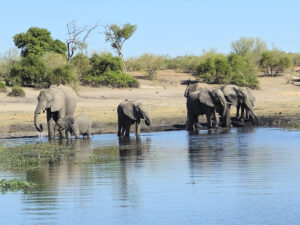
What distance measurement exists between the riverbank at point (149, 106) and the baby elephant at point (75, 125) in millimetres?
2668

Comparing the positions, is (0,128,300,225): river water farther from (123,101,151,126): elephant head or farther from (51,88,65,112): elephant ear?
(51,88,65,112): elephant ear

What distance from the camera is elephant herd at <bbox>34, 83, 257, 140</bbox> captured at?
947 inches

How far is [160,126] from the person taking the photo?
1118 inches

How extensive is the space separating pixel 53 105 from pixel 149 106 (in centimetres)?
1069

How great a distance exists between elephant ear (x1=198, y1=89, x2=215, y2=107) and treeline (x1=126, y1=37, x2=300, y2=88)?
18865mm

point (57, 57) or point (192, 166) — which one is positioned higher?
point (57, 57)

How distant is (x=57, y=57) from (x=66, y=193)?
3300cm

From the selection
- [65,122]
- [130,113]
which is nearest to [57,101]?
[65,122]

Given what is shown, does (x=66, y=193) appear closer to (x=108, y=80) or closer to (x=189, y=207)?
(x=189, y=207)

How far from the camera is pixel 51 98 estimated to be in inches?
962

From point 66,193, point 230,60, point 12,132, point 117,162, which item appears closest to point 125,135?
point 12,132

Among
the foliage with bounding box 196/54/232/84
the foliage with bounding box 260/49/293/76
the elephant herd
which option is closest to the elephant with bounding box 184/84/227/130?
the elephant herd

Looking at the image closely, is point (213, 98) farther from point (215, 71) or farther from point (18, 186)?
point (215, 71)

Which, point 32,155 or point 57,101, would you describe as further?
point 57,101
